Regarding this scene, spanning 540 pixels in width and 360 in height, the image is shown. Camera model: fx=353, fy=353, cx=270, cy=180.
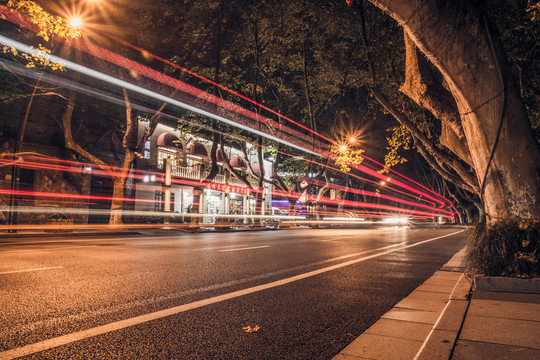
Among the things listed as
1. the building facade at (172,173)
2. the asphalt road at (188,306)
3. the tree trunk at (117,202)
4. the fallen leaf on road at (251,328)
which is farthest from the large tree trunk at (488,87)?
the building facade at (172,173)

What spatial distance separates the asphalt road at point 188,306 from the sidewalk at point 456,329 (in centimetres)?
25

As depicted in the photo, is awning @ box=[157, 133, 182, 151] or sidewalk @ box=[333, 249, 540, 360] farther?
→ awning @ box=[157, 133, 182, 151]

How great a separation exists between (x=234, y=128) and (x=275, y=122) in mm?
3378

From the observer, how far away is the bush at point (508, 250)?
15.8ft

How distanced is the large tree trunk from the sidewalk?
1553 mm

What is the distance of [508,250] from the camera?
500cm

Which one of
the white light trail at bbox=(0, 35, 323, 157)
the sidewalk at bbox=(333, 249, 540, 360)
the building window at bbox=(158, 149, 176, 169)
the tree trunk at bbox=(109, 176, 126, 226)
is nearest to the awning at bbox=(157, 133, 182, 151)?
the building window at bbox=(158, 149, 176, 169)

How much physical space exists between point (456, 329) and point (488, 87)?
3.86 meters

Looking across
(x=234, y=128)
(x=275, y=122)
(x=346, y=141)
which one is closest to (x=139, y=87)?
(x=234, y=128)

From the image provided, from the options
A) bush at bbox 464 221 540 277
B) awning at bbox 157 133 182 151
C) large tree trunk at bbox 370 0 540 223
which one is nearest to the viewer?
bush at bbox 464 221 540 277

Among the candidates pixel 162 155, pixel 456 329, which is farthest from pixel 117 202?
pixel 456 329

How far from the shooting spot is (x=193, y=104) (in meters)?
24.9

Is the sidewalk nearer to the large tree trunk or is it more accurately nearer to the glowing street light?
the large tree trunk

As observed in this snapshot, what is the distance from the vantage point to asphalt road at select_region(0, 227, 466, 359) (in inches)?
116
